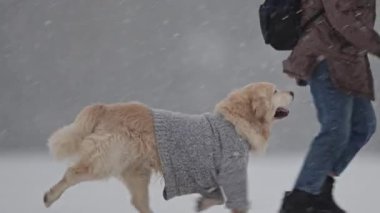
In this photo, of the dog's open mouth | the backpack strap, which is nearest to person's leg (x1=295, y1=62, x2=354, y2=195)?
the backpack strap

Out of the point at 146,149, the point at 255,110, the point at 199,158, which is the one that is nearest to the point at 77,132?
the point at 146,149

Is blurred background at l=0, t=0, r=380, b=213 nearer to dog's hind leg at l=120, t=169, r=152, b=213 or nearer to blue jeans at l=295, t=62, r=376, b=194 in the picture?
dog's hind leg at l=120, t=169, r=152, b=213

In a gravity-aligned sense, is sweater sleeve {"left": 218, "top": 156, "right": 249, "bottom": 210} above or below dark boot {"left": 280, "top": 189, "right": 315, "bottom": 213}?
above

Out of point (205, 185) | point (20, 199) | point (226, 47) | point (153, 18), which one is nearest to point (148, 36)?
point (153, 18)

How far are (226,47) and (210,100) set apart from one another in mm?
790

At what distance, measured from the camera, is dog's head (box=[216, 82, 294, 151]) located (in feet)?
12.0

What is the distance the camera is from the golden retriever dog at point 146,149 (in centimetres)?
348

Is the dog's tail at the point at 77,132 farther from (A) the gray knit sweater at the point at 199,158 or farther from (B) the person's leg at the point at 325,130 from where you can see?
(B) the person's leg at the point at 325,130

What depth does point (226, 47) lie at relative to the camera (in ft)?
31.0

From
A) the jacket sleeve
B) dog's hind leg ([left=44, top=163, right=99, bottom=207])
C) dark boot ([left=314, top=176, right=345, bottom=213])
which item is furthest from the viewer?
dog's hind leg ([left=44, top=163, right=99, bottom=207])

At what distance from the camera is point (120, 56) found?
9.48 metres

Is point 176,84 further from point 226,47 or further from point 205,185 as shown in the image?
point 205,185

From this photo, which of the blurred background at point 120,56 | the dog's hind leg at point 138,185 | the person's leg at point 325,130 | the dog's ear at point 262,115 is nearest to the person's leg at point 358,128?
the person's leg at point 325,130

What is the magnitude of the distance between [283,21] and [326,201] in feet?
3.14
